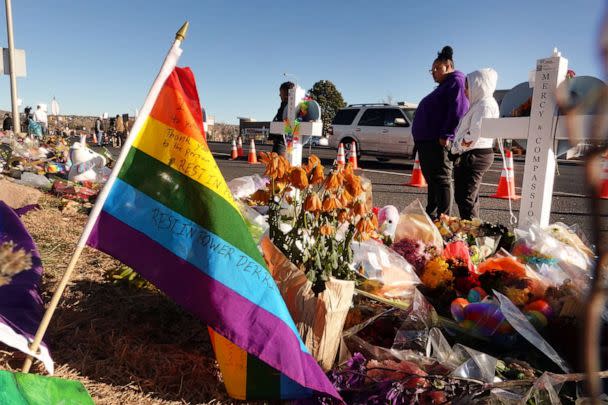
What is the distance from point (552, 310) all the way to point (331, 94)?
145 ft

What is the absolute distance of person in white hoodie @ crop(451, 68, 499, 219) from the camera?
12.2 feet

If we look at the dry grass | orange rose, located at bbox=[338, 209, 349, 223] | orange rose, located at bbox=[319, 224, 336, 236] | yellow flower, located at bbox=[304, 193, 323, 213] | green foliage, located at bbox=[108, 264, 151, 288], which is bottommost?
the dry grass

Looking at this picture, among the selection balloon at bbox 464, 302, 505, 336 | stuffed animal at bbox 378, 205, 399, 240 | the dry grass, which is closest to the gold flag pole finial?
the dry grass

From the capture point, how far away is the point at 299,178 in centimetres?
188

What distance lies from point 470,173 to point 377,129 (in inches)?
347

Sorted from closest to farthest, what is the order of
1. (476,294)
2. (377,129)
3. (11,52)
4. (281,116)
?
(476,294) → (281,116) → (11,52) → (377,129)

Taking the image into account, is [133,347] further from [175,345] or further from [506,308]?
[506,308]

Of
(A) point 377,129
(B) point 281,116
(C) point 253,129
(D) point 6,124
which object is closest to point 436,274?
(B) point 281,116

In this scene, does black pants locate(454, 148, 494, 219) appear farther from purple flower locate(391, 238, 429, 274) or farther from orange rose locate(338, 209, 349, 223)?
orange rose locate(338, 209, 349, 223)

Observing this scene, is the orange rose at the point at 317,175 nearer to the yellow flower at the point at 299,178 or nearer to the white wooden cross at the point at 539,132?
the yellow flower at the point at 299,178

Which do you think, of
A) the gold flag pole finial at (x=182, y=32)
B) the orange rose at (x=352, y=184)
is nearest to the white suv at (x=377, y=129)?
the orange rose at (x=352, y=184)

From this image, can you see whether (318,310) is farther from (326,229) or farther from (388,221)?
(388,221)

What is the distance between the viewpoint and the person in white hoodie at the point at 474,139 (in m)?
3.73

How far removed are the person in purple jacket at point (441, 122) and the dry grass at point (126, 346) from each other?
8.35 feet
